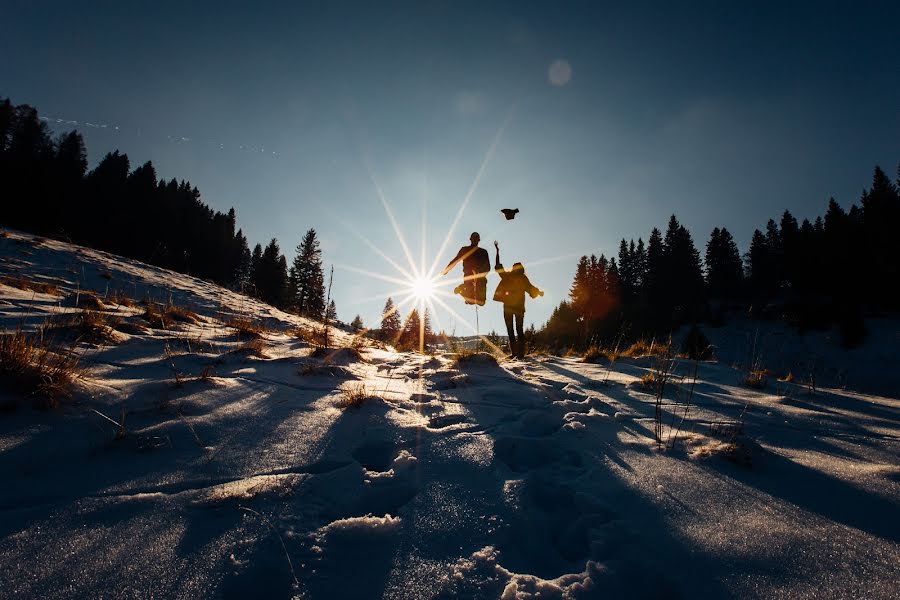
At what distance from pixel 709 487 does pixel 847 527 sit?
0.40 meters

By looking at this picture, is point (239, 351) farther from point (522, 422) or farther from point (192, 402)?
point (522, 422)

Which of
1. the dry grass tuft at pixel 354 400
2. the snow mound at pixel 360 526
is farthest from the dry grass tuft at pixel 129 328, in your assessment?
the snow mound at pixel 360 526

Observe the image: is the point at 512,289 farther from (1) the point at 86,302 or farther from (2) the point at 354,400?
(1) the point at 86,302

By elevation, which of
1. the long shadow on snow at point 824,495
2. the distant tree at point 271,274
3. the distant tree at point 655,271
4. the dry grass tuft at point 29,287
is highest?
the distant tree at point 655,271

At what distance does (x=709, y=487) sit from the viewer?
1540mm

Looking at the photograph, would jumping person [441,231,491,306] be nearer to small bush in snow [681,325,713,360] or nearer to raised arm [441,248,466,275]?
raised arm [441,248,466,275]

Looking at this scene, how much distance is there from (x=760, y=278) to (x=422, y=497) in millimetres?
65666

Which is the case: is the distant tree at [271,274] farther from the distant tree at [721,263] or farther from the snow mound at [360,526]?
the distant tree at [721,263]

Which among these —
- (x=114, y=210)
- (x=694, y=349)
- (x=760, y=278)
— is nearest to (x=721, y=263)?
(x=760, y=278)

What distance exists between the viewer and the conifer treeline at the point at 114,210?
38.3 metres

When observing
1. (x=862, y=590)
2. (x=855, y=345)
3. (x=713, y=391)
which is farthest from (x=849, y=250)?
(x=862, y=590)

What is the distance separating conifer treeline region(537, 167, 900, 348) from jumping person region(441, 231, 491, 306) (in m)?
26.0

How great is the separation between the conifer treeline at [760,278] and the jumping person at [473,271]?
2603cm

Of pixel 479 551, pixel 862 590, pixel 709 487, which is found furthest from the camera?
pixel 709 487
